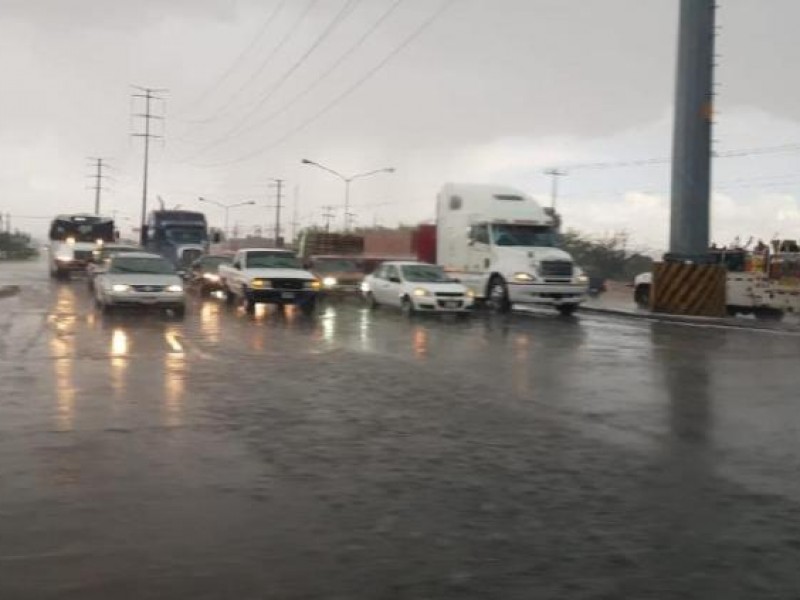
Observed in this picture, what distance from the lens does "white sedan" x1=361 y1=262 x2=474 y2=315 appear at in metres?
25.5

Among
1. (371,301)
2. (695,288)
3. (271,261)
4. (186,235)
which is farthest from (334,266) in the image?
(186,235)

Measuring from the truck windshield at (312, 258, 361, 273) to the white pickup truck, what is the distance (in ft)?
25.8

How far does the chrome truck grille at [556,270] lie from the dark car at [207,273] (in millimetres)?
12218

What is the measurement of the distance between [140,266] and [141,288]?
1728 mm

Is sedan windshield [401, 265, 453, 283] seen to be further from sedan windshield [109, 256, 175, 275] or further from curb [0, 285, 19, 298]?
curb [0, 285, 19, 298]

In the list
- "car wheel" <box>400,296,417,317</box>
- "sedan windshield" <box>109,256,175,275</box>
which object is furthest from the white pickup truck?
"sedan windshield" <box>109,256,175,275</box>

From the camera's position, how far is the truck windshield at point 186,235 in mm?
51406

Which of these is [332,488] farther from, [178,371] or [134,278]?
[134,278]

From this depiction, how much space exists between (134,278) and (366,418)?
598 inches

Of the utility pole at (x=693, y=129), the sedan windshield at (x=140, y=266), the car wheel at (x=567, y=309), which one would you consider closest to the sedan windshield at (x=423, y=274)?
the car wheel at (x=567, y=309)

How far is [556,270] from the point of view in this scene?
90.3 feet

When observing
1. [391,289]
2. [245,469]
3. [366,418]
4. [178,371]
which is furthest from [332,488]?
[391,289]

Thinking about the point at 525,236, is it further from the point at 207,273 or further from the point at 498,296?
the point at 207,273

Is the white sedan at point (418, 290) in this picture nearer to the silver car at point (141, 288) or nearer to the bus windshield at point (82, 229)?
the silver car at point (141, 288)
